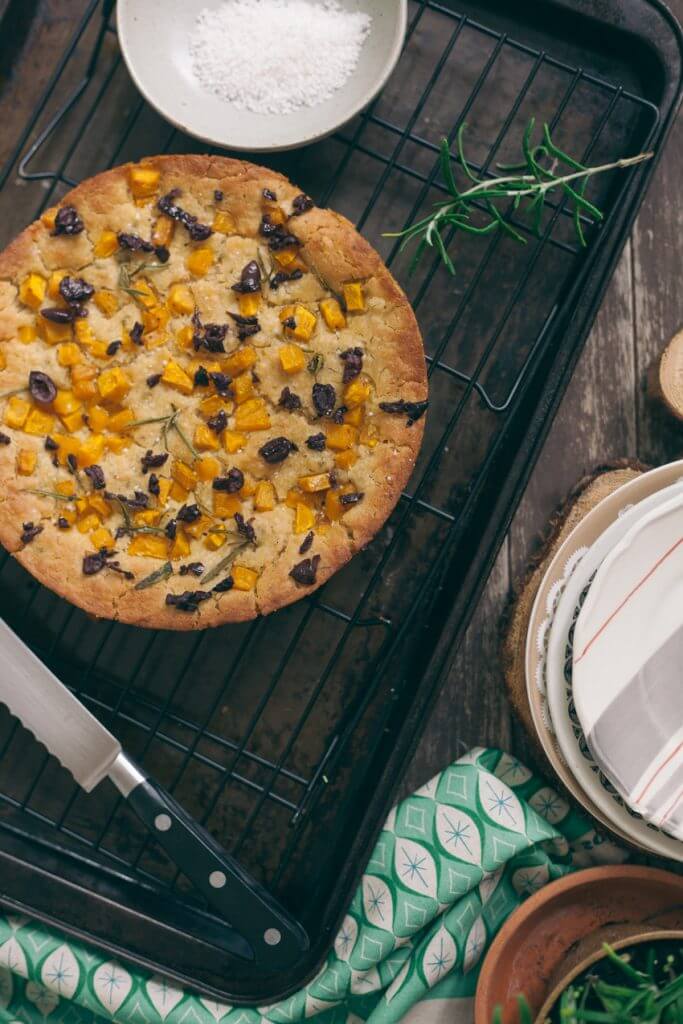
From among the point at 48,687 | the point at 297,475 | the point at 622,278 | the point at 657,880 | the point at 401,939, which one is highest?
the point at 622,278

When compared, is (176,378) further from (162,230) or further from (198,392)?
(162,230)

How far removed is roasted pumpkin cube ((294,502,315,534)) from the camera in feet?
7.33

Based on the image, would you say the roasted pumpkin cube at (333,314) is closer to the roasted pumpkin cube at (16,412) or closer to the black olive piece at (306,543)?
the black olive piece at (306,543)

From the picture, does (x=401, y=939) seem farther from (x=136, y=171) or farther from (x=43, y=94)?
(x=43, y=94)

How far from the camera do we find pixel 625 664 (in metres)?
2.12

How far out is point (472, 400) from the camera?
2.60 metres

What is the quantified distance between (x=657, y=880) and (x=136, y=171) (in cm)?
213

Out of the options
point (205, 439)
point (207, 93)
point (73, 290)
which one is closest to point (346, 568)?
point (205, 439)

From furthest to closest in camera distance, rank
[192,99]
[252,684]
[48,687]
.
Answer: [252,684]
[192,99]
[48,687]

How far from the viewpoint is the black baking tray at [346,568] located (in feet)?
8.20

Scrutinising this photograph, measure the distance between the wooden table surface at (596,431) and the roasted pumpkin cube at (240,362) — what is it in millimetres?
895

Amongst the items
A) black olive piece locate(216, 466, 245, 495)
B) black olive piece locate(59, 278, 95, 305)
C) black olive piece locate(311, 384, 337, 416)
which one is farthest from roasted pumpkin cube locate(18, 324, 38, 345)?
black olive piece locate(311, 384, 337, 416)

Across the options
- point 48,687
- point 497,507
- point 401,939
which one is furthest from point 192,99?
point 401,939

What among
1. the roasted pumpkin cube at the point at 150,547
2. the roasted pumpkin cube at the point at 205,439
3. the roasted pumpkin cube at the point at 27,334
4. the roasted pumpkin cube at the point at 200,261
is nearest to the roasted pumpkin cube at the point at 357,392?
the roasted pumpkin cube at the point at 205,439
